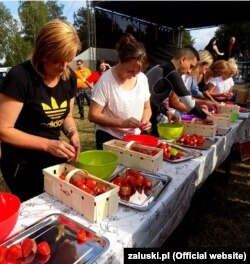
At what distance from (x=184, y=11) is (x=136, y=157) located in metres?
8.24

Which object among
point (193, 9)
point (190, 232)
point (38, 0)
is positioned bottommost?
point (190, 232)

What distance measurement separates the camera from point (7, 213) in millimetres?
1005

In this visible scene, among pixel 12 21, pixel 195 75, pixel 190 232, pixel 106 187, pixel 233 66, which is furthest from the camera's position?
pixel 12 21

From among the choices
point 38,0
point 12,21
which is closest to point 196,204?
point 12,21

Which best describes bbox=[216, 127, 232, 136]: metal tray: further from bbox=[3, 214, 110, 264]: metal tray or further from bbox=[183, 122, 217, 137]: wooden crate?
bbox=[3, 214, 110, 264]: metal tray

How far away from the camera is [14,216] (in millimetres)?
953

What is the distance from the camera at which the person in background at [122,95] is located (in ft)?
5.71

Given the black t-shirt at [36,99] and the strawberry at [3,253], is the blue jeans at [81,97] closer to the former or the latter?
the black t-shirt at [36,99]

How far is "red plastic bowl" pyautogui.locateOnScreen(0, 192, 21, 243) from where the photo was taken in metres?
0.92

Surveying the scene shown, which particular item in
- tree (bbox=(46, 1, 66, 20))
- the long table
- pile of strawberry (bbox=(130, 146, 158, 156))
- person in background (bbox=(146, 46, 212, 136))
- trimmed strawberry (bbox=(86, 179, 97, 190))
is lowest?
the long table

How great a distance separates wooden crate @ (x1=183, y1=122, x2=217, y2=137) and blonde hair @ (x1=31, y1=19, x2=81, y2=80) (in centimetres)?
135

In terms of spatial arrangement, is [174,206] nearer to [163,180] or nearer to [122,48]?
[163,180]

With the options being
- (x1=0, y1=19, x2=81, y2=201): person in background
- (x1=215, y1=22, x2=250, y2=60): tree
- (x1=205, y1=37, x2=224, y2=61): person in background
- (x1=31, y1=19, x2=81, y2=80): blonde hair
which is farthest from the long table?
(x1=215, y1=22, x2=250, y2=60): tree

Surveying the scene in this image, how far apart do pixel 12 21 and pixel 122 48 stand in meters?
24.0
